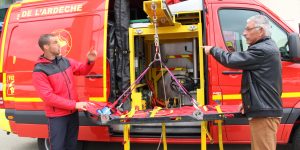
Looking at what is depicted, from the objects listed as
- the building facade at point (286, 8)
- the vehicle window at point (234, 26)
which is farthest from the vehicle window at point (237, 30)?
the building facade at point (286, 8)

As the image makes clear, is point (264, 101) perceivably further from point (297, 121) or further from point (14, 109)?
point (14, 109)

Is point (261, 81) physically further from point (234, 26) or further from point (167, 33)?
point (167, 33)

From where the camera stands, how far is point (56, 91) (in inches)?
161

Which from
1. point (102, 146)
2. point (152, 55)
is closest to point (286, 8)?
point (152, 55)

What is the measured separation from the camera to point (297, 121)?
4.79m

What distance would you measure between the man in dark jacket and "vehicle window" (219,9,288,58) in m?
1.34

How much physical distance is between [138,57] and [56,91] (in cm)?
162

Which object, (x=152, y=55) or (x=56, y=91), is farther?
(x=152, y=55)

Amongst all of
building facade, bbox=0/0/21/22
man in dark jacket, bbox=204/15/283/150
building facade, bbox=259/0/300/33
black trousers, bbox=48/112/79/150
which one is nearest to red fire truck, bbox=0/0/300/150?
black trousers, bbox=48/112/79/150

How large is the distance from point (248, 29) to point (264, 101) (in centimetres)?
69

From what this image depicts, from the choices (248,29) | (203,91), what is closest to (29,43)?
(203,91)

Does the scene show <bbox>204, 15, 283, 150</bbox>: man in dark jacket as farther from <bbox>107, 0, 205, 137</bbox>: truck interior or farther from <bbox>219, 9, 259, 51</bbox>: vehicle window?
<bbox>219, 9, 259, 51</bbox>: vehicle window

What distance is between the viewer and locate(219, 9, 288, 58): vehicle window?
192 inches

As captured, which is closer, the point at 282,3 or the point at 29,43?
the point at 29,43
